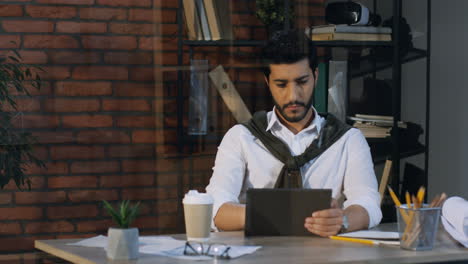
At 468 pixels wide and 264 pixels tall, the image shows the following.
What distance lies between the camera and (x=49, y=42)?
10.2 feet

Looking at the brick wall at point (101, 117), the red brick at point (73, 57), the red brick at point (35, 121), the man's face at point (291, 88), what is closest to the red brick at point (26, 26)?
the brick wall at point (101, 117)

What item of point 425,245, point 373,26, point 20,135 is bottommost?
point 425,245

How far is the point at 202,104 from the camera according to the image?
341 cm

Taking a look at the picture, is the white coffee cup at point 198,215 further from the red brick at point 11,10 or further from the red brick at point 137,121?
the red brick at point 11,10

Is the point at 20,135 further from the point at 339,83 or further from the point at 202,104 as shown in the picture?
the point at 339,83

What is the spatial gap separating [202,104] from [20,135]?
84 cm

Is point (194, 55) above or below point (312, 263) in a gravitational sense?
above

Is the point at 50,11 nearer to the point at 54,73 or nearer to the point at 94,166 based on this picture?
the point at 54,73

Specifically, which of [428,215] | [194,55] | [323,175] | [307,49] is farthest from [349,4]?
[428,215]

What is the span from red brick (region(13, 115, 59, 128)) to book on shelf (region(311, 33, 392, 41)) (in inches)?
50.4

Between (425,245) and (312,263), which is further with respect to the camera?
(425,245)

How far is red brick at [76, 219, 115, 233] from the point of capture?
3195 mm

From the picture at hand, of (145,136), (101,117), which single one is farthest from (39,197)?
(145,136)

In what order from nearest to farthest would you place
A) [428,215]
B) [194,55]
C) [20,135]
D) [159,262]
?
[159,262]
[428,215]
[20,135]
[194,55]
